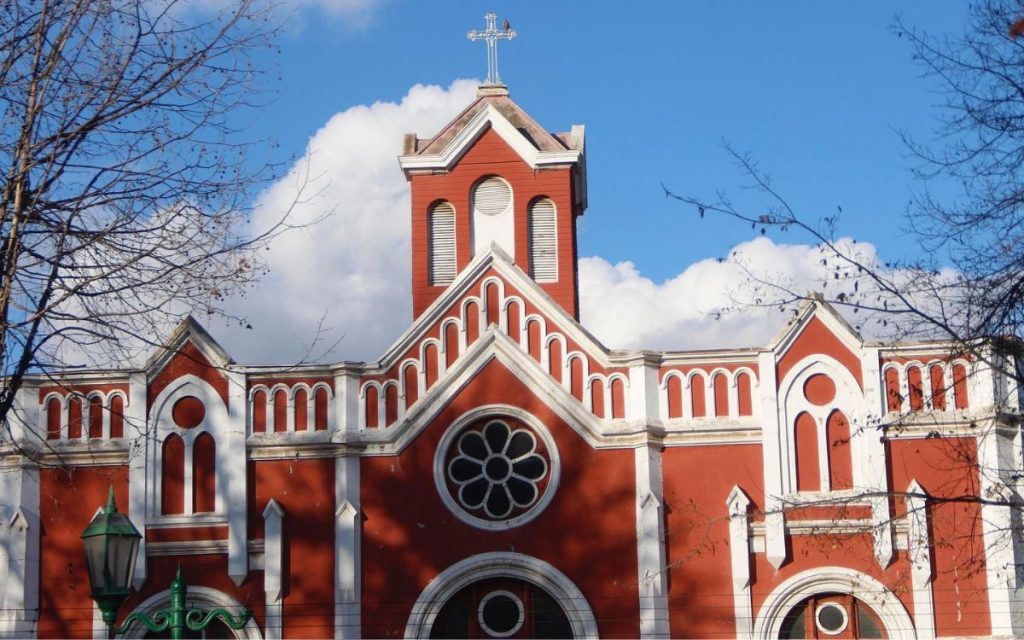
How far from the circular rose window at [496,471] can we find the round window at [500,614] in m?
1.20

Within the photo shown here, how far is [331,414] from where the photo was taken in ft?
90.7

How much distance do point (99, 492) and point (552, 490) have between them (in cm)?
763

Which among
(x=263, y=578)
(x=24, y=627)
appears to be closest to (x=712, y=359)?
(x=263, y=578)

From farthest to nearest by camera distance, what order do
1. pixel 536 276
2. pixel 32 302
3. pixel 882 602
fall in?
1. pixel 536 276
2. pixel 882 602
3. pixel 32 302

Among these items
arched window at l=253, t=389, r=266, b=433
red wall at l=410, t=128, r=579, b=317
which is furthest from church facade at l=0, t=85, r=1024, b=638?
red wall at l=410, t=128, r=579, b=317

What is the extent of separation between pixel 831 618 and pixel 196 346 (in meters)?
11.6

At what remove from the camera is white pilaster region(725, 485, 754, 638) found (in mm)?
26375

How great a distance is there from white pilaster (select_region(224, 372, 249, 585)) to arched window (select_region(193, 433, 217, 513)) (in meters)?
0.14

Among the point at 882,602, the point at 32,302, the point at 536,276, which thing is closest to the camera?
the point at 32,302

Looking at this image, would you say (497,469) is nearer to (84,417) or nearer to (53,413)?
(84,417)

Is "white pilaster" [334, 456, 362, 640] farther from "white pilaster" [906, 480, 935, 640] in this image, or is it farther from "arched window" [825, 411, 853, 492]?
"white pilaster" [906, 480, 935, 640]

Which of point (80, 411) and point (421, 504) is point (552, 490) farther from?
point (80, 411)

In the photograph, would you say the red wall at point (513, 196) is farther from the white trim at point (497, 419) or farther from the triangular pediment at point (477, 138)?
the white trim at point (497, 419)

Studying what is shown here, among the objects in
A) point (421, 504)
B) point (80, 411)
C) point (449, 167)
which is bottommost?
point (421, 504)
